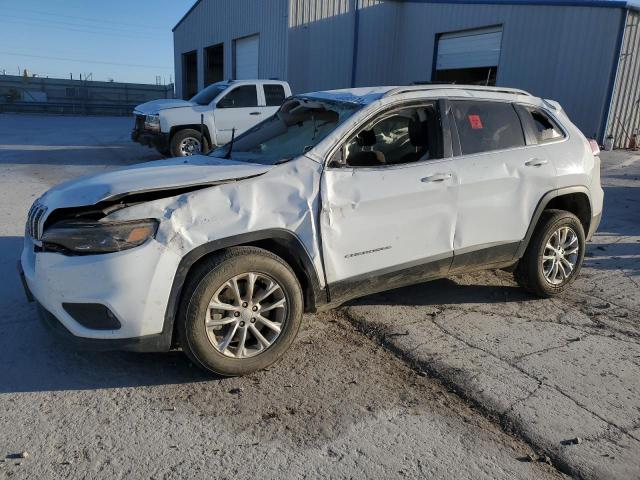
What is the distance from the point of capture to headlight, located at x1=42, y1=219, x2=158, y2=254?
9.46 feet

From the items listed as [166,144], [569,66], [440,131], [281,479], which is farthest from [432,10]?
[281,479]

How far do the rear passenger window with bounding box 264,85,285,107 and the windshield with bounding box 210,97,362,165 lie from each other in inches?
322

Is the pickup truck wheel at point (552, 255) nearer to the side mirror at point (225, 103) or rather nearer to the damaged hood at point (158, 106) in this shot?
the side mirror at point (225, 103)

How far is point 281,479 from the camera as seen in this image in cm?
247

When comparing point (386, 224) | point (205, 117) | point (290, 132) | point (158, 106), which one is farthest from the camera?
point (158, 106)

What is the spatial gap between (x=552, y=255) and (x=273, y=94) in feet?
30.3

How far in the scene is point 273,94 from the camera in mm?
12547

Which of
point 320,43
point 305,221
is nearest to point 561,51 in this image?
point 320,43

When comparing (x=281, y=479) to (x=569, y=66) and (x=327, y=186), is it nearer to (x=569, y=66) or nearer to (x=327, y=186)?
(x=327, y=186)

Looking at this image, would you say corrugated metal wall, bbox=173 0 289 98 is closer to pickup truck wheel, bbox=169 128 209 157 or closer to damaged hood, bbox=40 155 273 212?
pickup truck wheel, bbox=169 128 209 157

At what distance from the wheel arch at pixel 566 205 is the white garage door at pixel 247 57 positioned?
16192mm

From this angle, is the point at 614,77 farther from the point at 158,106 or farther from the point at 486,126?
the point at 486,126

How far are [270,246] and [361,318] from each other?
3.91 ft

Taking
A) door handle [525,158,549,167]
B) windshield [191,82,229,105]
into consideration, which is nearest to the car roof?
door handle [525,158,549,167]
